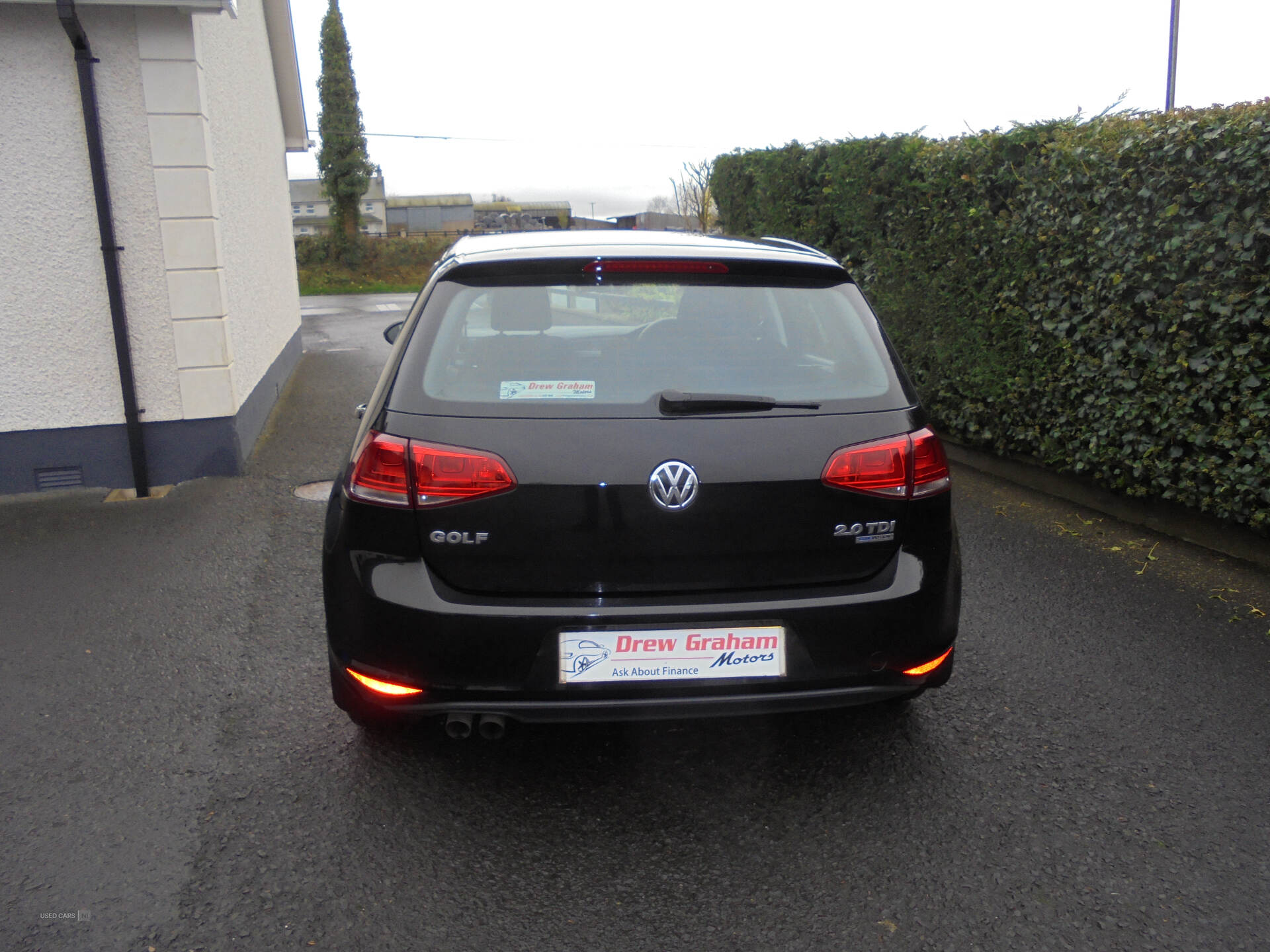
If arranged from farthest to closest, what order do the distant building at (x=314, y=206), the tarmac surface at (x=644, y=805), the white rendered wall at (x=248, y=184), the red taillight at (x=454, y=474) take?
the distant building at (x=314, y=206)
the white rendered wall at (x=248, y=184)
the red taillight at (x=454, y=474)
the tarmac surface at (x=644, y=805)

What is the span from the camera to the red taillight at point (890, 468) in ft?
8.93

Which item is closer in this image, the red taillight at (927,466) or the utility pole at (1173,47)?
the red taillight at (927,466)

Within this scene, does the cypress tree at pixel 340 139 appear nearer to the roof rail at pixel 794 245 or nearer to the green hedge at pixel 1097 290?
the green hedge at pixel 1097 290

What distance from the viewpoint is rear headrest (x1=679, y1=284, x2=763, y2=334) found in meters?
2.91

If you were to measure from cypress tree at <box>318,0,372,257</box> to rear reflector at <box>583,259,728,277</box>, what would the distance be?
140 ft

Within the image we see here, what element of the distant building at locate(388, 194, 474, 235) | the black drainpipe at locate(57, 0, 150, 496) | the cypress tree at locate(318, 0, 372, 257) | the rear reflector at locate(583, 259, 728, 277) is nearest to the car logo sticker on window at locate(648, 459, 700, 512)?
the rear reflector at locate(583, 259, 728, 277)

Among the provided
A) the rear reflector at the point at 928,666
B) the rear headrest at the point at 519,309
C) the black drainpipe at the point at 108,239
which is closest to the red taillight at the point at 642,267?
the rear headrest at the point at 519,309

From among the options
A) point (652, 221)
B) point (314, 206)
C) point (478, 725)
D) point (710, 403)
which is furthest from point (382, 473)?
point (314, 206)

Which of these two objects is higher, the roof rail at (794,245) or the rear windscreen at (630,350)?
the roof rail at (794,245)

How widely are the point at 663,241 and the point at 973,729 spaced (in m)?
1.92

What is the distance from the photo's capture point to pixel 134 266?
6594 millimetres

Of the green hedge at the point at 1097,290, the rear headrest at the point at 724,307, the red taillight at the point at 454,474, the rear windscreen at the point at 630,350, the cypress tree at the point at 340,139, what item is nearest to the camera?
the red taillight at the point at 454,474

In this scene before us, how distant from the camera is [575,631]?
103 inches

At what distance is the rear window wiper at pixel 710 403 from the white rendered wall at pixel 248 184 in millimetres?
5168
